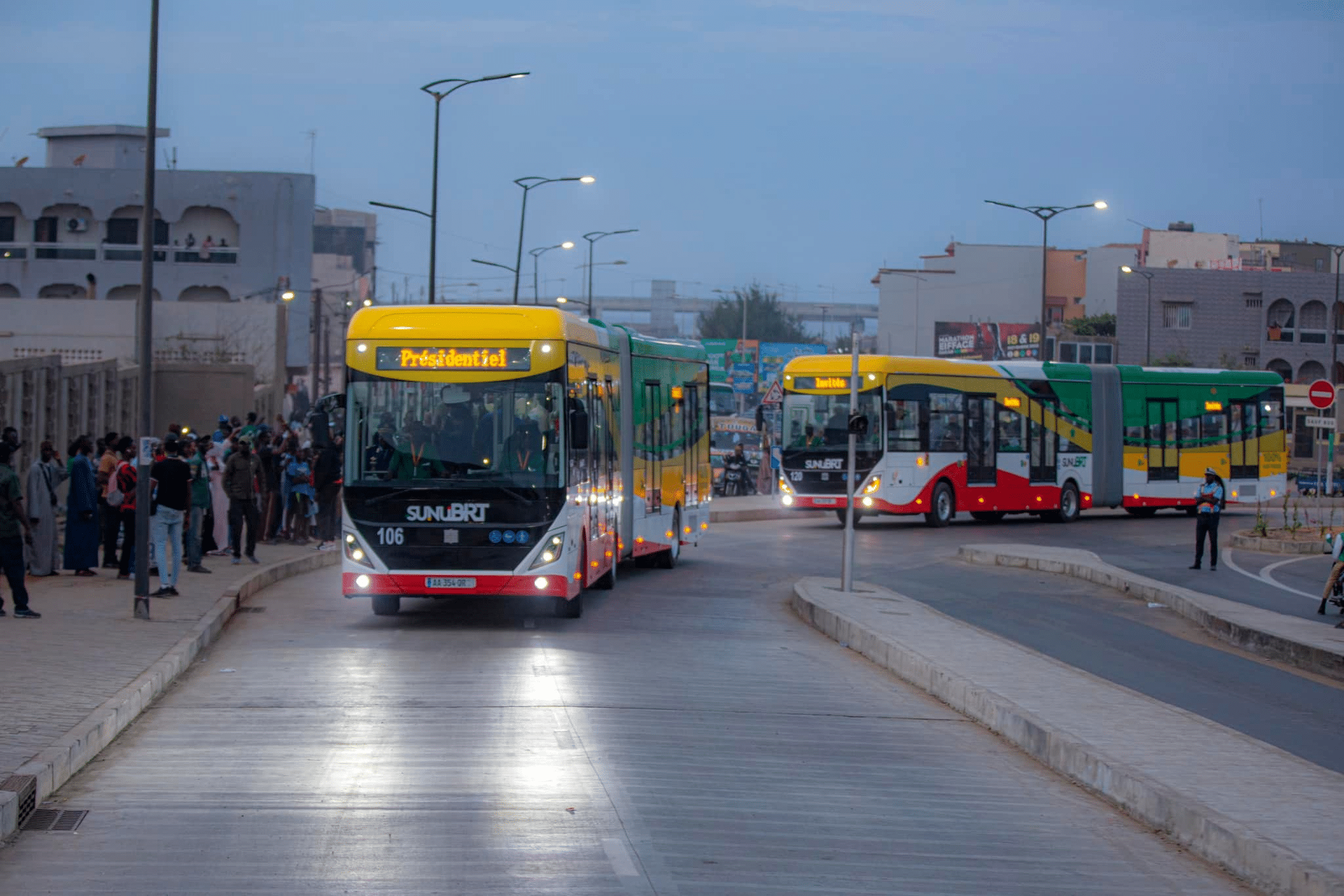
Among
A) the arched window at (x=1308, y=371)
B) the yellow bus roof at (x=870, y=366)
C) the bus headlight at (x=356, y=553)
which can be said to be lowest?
the bus headlight at (x=356, y=553)

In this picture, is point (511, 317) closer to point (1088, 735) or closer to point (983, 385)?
point (1088, 735)

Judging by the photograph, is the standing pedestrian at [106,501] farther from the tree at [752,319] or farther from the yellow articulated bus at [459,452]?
the tree at [752,319]

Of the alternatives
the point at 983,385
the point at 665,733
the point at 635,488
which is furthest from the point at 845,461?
the point at 665,733

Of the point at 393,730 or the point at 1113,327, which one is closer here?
the point at 393,730

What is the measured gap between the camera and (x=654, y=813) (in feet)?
25.3

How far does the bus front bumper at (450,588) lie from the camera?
15094 mm

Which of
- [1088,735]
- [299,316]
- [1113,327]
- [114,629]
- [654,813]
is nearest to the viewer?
[654,813]

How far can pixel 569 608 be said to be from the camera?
1655 cm

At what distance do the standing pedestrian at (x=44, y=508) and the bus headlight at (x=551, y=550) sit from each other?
21.2ft

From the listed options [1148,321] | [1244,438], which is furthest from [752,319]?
[1244,438]

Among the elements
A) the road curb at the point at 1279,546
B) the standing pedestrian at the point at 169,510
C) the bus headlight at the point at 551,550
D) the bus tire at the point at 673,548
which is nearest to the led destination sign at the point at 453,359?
the bus headlight at the point at 551,550

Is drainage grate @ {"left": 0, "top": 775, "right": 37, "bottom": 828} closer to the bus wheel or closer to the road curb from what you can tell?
the bus wheel

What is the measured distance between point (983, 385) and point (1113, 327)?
57532 mm

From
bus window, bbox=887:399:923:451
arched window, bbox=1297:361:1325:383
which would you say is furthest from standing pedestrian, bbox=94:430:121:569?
arched window, bbox=1297:361:1325:383
